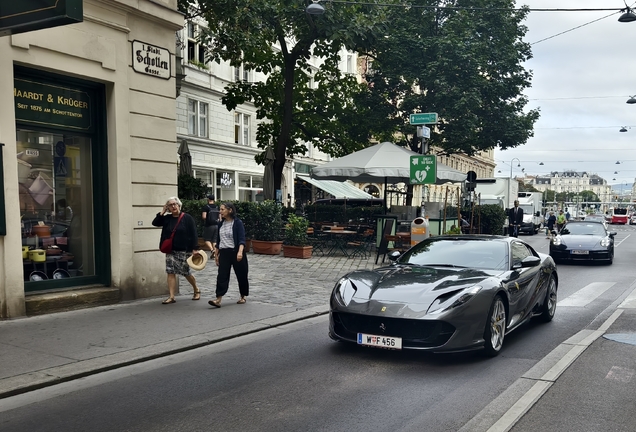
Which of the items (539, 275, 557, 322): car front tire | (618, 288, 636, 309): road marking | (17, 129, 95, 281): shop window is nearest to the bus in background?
(618, 288, 636, 309): road marking

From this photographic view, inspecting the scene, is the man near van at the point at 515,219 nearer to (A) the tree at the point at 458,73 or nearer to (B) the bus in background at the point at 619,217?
(A) the tree at the point at 458,73

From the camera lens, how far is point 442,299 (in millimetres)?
6141

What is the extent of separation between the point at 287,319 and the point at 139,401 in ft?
12.5

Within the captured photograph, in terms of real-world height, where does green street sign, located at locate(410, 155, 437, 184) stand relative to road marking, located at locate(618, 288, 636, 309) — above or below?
above

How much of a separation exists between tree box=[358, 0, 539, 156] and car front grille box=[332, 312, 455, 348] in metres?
19.3

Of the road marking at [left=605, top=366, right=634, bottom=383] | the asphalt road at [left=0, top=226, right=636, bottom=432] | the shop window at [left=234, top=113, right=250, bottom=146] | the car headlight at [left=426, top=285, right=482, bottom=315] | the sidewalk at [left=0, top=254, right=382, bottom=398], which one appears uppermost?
the shop window at [left=234, top=113, right=250, bottom=146]

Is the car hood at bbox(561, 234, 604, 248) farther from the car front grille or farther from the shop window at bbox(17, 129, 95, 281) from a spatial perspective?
the shop window at bbox(17, 129, 95, 281)

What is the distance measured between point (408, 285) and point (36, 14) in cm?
524

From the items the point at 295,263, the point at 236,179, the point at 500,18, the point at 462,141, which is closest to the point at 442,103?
the point at 462,141

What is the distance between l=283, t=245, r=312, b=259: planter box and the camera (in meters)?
16.8

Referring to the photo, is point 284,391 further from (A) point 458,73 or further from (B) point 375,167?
(A) point 458,73

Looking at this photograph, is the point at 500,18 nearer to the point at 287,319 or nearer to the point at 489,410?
the point at 287,319

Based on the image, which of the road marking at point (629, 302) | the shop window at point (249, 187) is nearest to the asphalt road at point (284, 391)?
the road marking at point (629, 302)

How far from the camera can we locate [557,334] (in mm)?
7719
